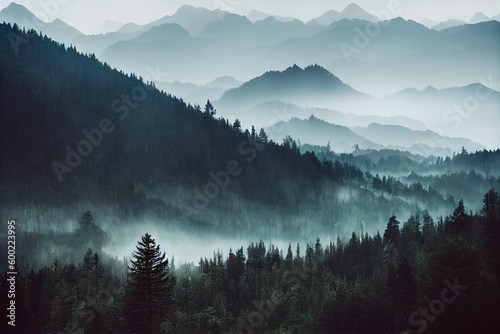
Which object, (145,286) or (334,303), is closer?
(145,286)

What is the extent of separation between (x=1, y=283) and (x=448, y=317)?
85.1m

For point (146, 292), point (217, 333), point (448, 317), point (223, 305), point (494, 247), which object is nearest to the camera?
point (146, 292)

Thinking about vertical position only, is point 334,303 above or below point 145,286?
below

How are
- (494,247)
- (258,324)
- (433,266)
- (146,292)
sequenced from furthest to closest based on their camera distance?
(258,324)
(494,247)
(433,266)
(146,292)

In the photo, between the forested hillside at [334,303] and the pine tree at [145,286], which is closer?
the pine tree at [145,286]

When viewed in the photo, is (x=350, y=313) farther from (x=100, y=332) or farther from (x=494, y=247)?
(x=100, y=332)

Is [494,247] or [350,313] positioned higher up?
[494,247]

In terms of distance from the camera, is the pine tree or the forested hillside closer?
the pine tree

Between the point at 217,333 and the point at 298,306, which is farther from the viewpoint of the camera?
the point at 298,306

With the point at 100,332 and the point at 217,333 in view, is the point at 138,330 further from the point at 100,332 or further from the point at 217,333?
the point at 217,333

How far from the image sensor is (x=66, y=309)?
559 ft

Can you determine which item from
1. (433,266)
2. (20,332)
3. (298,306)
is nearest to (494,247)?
(433,266)

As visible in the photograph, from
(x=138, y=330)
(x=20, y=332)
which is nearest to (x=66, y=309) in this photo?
(x=20, y=332)

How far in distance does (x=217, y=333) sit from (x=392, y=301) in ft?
149
